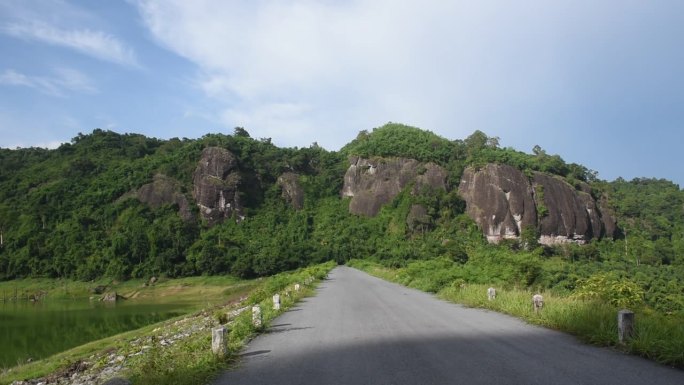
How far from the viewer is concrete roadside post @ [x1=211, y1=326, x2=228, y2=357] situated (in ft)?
29.2

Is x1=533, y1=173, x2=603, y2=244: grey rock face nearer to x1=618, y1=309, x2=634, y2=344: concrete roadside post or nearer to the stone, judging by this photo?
the stone

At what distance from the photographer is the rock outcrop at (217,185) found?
105125mm

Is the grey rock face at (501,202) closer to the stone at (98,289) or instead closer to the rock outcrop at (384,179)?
the rock outcrop at (384,179)

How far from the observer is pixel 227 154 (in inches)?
4407

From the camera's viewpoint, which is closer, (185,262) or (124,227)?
(185,262)

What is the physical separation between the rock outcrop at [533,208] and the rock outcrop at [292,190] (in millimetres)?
43046

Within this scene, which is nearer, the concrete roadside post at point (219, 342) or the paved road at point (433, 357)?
the paved road at point (433, 357)

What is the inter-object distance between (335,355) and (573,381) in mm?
3928

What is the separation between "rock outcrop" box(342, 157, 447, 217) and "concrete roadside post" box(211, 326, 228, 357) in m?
102

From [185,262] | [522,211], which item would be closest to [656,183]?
[522,211]

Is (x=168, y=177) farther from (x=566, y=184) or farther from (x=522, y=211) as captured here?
(x=566, y=184)

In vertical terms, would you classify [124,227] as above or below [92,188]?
below

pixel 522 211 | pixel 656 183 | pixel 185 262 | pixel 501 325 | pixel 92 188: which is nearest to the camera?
pixel 501 325

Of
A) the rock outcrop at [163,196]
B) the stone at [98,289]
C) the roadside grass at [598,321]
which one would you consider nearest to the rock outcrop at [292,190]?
the rock outcrop at [163,196]
